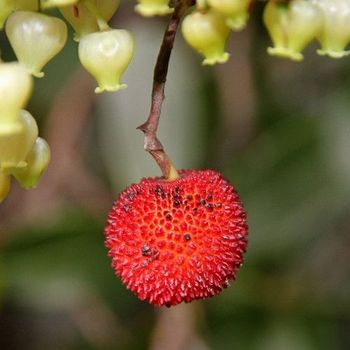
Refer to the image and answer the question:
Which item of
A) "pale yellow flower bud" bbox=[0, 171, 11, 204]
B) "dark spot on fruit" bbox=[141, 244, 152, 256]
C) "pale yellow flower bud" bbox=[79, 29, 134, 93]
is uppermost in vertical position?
"pale yellow flower bud" bbox=[79, 29, 134, 93]

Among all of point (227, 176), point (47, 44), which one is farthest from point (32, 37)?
point (227, 176)

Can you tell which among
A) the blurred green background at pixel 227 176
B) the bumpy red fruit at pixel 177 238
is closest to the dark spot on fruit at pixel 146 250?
the bumpy red fruit at pixel 177 238

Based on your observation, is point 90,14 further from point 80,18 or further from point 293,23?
point 293,23

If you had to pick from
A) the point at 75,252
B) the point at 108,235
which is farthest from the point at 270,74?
the point at 108,235

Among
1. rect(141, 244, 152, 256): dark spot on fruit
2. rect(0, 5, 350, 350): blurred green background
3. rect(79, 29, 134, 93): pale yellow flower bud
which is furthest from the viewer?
rect(0, 5, 350, 350): blurred green background

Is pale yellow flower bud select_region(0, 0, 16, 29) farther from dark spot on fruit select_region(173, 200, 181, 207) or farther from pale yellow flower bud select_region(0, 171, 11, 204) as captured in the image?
dark spot on fruit select_region(173, 200, 181, 207)

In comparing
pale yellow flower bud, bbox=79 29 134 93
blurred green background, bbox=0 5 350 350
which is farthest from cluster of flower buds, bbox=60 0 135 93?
blurred green background, bbox=0 5 350 350
